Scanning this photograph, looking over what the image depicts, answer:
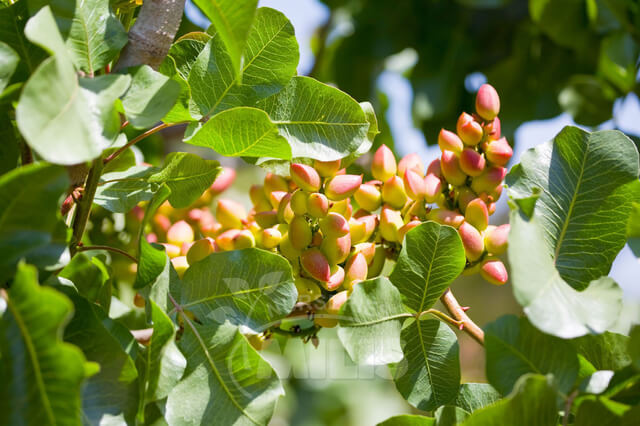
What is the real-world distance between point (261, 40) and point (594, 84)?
0.85m

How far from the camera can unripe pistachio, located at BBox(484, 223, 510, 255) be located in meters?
0.50

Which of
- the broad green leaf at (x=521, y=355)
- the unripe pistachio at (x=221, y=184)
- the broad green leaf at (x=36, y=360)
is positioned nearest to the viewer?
the broad green leaf at (x=36, y=360)

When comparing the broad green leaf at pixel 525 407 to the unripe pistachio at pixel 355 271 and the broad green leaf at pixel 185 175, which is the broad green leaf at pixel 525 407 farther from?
the broad green leaf at pixel 185 175

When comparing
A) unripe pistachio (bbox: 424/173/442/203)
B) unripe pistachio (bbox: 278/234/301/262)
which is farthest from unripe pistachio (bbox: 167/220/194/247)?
unripe pistachio (bbox: 424/173/442/203)

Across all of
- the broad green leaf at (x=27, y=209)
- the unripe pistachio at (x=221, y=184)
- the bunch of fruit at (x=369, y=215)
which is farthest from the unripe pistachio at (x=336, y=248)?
the unripe pistachio at (x=221, y=184)

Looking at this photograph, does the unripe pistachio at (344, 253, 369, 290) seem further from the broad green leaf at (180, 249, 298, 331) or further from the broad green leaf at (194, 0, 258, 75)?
the broad green leaf at (194, 0, 258, 75)

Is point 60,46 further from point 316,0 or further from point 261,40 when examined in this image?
point 316,0

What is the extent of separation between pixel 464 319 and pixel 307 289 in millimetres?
127

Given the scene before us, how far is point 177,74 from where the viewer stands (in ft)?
1.53

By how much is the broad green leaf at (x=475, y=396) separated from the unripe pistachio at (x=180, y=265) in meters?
0.24

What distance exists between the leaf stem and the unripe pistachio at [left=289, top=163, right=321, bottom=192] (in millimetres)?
147

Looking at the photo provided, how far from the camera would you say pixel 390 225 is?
1.69 feet

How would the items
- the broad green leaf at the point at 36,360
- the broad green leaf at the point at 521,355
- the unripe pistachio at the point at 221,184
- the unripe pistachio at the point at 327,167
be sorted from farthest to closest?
the unripe pistachio at the point at 221,184 → the unripe pistachio at the point at 327,167 → the broad green leaf at the point at 521,355 → the broad green leaf at the point at 36,360

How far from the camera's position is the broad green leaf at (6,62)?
0.39m
